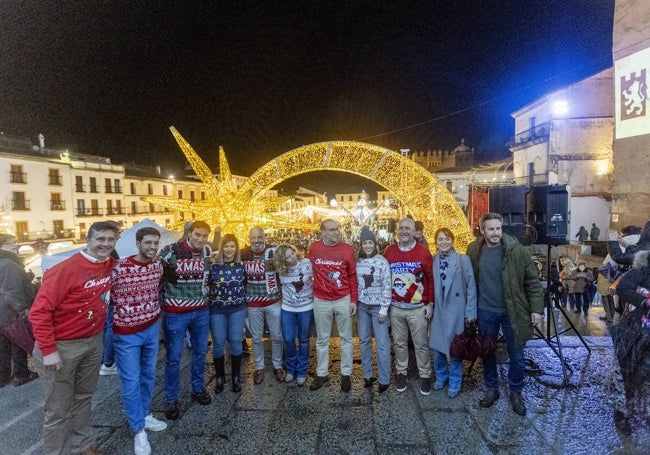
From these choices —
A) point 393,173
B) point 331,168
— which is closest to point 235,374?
point 331,168

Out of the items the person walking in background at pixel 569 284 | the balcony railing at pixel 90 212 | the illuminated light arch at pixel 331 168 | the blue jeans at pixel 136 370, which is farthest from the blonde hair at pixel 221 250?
the balcony railing at pixel 90 212

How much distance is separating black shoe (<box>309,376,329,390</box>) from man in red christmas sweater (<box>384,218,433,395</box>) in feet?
2.82

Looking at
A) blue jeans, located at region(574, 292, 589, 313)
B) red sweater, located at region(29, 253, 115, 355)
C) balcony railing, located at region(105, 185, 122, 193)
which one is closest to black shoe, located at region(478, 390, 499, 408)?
red sweater, located at region(29, 253, 115, 355)

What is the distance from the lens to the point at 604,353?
466 centimetres

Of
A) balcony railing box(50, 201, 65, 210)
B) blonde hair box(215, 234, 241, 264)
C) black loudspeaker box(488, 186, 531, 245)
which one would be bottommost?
blonde hair box(215, 234, 241, 264)

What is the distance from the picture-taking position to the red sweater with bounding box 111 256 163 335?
3104 millimetres

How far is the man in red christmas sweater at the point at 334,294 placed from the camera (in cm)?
401

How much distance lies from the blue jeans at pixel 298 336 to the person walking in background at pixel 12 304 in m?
3.19

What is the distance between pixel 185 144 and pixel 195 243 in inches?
183

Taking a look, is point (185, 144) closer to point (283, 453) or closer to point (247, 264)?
point (247, 264)

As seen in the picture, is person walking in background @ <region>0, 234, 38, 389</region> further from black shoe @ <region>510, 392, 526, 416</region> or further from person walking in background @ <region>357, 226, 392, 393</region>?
black shoe @ <region>510, 392, 526, 416</region>

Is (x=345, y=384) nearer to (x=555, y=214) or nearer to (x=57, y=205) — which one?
(x=555, y=214)

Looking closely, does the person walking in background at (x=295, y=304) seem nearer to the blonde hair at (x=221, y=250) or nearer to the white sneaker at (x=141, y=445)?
the blonde hair at (x=221, y=250)

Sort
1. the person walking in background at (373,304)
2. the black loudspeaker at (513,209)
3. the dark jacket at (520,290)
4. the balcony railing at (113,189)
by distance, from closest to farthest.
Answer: the dark jacket at (520,290)
the person walking in background at (373,304)
the black loudspeaker at (513,209)
the balcony railing at (113,189)
